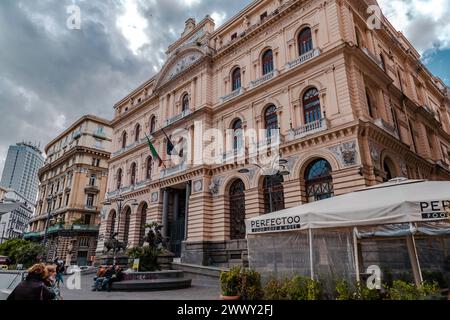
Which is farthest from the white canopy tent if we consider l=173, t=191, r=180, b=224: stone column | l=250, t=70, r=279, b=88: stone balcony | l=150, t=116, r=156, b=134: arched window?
l=150, t=116, r=156, b=134: arched window

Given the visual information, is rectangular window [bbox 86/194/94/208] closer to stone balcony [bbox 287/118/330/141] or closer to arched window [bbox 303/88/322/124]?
stone balcony [bbox 287/118/330/141]

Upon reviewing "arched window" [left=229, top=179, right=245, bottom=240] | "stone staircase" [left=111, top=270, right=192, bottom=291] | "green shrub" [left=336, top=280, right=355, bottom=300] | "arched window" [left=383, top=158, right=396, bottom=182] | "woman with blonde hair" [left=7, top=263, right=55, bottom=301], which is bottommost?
"stone staircase" [left=111, top=270, right=192, bottom=291]

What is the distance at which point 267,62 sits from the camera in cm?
2336

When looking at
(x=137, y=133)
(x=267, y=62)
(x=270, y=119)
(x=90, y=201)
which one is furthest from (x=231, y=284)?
(x=90, y=201)

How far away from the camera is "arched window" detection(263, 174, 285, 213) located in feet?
62.9

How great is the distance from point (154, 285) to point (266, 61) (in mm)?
17970

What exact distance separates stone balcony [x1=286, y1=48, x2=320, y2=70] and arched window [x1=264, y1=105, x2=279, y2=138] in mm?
3101

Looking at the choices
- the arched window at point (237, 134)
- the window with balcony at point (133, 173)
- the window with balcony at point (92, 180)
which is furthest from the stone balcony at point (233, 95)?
the window with balcony at point (92, 180)

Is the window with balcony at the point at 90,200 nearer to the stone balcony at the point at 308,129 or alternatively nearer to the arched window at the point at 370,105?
the stone balcony at the point at 308,129

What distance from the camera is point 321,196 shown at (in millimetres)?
17281

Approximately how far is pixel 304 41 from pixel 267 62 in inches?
128

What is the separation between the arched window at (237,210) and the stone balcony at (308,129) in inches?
212

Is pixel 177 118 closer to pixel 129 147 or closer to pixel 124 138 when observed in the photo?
pixel 129 147

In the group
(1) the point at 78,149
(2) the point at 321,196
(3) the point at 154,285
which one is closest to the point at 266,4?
(2) the point at 321,196
